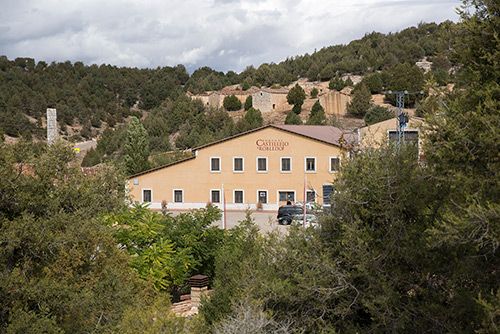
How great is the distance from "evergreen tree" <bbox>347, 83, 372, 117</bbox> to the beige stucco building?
130 ft

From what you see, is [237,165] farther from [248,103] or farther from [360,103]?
[248,103]

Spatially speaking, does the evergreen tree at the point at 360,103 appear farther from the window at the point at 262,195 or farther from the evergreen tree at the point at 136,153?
the window at the point at 262,195

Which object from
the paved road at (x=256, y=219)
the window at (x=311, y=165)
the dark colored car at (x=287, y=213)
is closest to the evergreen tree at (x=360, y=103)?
the window at (x=311, y=165)

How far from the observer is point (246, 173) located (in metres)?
39.7

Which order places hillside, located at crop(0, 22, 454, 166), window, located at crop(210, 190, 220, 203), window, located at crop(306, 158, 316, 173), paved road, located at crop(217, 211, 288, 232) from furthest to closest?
hillside, located at crop(0, 22, 454, 166) → window, located at crop(210, 190, 220, 203) → window, located at crop(306, 158, 316, 173) → paved road, located at crop(217, 211, 288, 232)

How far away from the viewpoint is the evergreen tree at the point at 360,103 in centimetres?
7769

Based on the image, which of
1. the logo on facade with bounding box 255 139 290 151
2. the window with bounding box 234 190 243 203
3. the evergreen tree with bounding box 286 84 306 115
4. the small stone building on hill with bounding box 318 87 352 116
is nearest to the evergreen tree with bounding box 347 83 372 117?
Answer: the small stone building on hill with bounding box 318 87 352 116

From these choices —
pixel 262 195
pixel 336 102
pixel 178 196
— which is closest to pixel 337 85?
pixel 336 102

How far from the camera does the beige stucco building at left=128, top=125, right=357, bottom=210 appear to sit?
38844 millimetres

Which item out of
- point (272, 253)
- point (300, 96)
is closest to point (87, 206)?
point (272, 253)

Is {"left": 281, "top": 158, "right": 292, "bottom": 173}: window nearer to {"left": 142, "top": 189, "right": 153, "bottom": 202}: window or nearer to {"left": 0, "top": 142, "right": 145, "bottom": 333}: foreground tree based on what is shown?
{"left": 142, "top": 189, "right": 153, "bottom": 202}: window

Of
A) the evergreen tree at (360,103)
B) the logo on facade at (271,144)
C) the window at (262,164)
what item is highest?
the evergreen tree at (360,103)

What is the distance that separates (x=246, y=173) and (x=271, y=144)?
119 inches

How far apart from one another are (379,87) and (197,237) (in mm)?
75886
